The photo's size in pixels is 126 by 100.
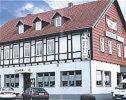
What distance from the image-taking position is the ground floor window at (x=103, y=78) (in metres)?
38.2

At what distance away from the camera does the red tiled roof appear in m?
38.4

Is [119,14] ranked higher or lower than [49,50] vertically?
higher

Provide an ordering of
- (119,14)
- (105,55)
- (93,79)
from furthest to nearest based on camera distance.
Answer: (119,14)
(105,55)
(93,79)

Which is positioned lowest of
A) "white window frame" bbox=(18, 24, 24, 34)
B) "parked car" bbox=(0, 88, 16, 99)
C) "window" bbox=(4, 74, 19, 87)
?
"parked car" bbox=(0, 88, 16, 99)

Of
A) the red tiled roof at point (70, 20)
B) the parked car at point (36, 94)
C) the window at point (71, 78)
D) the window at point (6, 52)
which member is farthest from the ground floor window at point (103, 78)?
the window at point (6, 52)

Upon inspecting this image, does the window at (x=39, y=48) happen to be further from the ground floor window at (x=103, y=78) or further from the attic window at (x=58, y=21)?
the ground floor window at (x=103, y=78)

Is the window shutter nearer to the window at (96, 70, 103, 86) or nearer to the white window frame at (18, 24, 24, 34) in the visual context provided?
the window at (96, 70, 103, 86)

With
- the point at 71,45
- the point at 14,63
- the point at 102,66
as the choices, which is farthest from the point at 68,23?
the point at 14,63

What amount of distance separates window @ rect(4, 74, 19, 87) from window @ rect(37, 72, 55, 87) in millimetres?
3786

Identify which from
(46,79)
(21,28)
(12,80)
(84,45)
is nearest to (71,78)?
(46,79)

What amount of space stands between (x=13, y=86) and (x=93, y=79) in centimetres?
1176

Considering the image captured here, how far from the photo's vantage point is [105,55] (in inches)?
1549

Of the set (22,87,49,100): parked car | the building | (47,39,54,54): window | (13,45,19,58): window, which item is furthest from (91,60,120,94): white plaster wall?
(13,45,19,58): window

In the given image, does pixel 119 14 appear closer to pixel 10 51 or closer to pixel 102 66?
pixel 102 66
